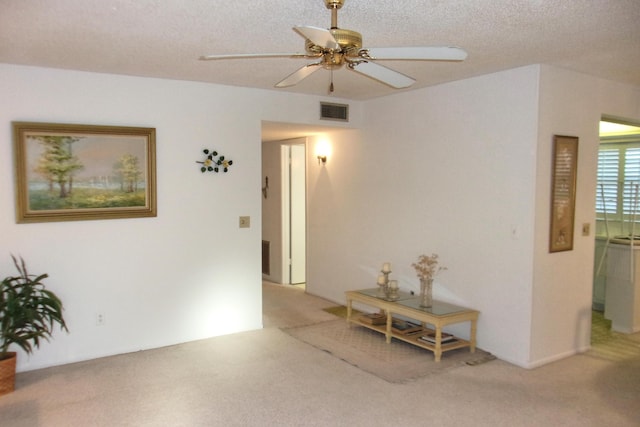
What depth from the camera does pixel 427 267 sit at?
463 cm

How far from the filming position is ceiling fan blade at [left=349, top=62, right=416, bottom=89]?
2.38 m

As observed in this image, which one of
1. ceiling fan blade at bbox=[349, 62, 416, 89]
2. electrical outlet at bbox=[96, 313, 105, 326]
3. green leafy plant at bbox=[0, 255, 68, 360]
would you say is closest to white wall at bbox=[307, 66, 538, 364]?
ceiling fan blade at bbox=[349, 62, 416, 89]

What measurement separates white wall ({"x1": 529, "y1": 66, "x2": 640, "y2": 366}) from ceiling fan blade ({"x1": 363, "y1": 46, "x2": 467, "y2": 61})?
1.94 m

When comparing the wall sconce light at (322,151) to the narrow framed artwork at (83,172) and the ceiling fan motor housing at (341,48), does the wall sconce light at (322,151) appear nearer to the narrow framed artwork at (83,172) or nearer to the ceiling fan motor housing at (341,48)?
the narrow framed artwork at (83,172)

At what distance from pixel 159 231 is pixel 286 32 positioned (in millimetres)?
2235

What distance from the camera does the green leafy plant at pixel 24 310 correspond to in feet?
11.0

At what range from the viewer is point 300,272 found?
23.3 feet

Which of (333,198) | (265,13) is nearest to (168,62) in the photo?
(265,13)

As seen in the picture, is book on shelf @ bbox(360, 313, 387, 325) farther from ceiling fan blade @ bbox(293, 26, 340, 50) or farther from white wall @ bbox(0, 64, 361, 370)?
ceiling fan blade @ bbox(293, 26, 340, 50)

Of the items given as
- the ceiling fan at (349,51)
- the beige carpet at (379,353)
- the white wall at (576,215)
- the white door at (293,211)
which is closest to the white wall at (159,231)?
the beige carpet at (379,353)

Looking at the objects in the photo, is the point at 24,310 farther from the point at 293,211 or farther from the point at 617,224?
the point at 617,224

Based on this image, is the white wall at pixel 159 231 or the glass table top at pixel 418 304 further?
the glass table top at pixel 418 304

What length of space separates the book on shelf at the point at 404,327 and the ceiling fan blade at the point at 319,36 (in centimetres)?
302

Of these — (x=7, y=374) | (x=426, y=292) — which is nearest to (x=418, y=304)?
(x=426, y=292)
